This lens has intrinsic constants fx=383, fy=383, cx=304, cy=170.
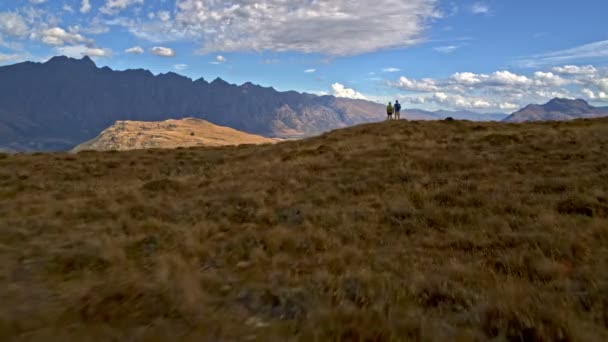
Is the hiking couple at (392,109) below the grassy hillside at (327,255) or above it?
above

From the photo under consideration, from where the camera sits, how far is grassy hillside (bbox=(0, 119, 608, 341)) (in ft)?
15.3

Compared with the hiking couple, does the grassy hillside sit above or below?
below

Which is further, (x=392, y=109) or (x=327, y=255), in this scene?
(x=392, y=109)

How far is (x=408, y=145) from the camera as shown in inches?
917

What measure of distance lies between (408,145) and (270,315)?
19.7 meters

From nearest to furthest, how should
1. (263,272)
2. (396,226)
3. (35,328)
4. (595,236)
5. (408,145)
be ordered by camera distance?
(35,328) → (263,272) → (595,236) → (396,226) → (408,145)

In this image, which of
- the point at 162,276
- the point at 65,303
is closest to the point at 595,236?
the point at 162,276

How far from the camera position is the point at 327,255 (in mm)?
7898

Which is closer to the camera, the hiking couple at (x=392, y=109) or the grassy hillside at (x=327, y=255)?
the grassy hillside at (x=327, y=255)

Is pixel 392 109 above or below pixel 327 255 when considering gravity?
above

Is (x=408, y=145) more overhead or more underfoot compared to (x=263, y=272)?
more overhead

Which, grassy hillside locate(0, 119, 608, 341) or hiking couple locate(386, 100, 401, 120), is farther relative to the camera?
hiking couple locate(386, 100, 401, 120)

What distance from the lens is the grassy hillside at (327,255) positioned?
4.66 m

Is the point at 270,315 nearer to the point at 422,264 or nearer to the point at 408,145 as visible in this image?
the point at 422,264
